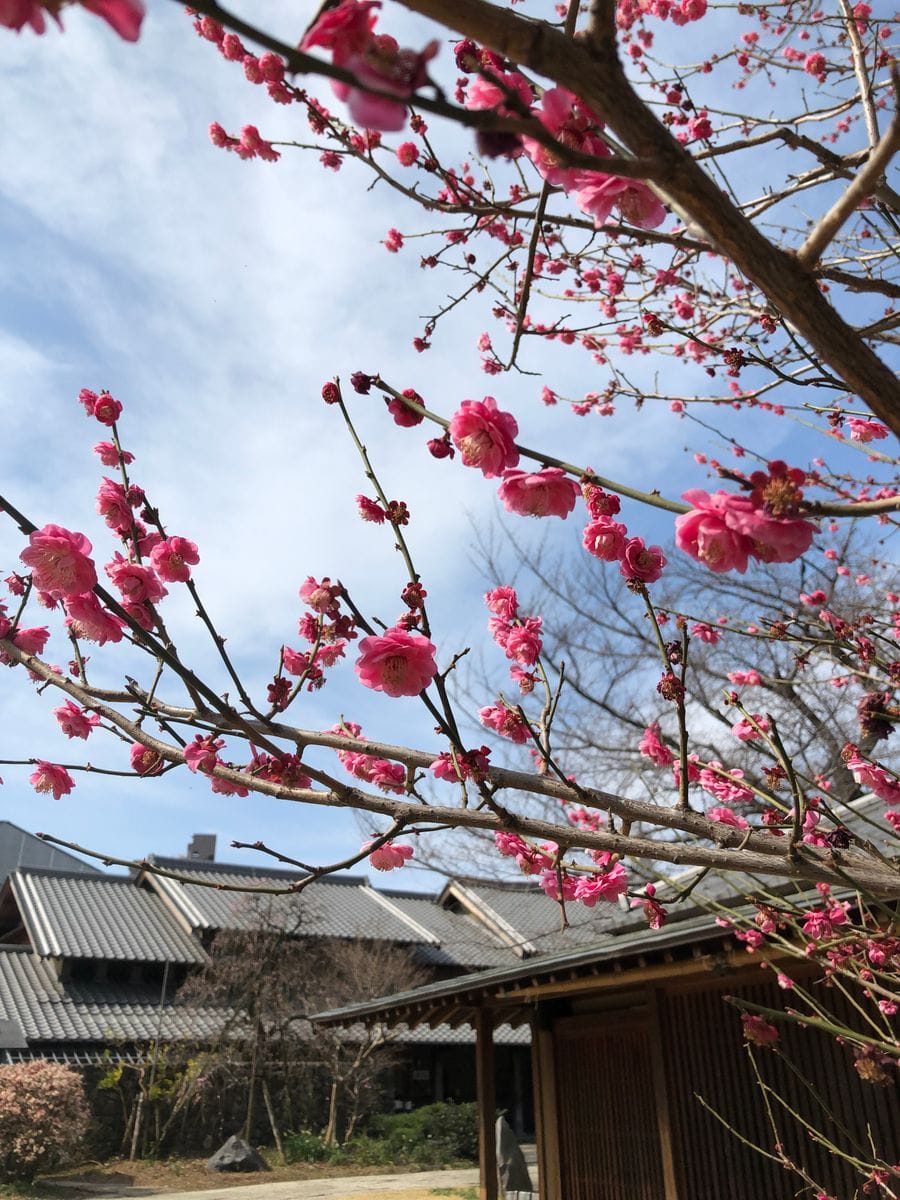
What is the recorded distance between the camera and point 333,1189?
40.9 feet

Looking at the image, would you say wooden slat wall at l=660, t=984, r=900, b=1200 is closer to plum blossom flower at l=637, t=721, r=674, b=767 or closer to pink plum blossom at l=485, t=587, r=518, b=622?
plum blossom flower at l=637, t=721, r=674, b=767

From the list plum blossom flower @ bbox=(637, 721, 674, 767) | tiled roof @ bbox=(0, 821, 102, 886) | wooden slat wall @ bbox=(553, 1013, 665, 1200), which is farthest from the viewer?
tiled roof @ bbox=(0, 821, 102, 886)

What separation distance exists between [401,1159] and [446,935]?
6.37 meters

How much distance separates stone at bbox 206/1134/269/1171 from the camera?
1385cm

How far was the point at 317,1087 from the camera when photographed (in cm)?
1655

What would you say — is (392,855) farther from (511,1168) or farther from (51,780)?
(511,1168)

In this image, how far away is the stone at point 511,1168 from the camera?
462 inches

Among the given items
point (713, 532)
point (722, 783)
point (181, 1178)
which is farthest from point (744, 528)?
point (181, 1178)

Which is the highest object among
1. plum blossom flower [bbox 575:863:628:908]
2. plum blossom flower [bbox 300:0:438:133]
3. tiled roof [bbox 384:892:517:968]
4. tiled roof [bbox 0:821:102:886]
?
tiled roof [bbox 0:821:102:886]

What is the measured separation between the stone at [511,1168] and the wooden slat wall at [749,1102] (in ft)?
20.0

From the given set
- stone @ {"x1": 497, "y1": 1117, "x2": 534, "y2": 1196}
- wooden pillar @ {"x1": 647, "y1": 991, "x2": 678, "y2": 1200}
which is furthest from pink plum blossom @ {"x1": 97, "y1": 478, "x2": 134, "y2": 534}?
stone @ {"x1": 497, "y1": 1117, "x2": 534, "y2": 1196}

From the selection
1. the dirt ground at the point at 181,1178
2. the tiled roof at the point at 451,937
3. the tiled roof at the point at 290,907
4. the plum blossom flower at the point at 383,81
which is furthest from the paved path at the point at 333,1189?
the plum blossom flower at the point at 383,81

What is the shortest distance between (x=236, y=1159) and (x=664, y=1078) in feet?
33.0

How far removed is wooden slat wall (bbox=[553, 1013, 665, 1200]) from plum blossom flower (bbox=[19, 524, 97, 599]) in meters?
6.28
